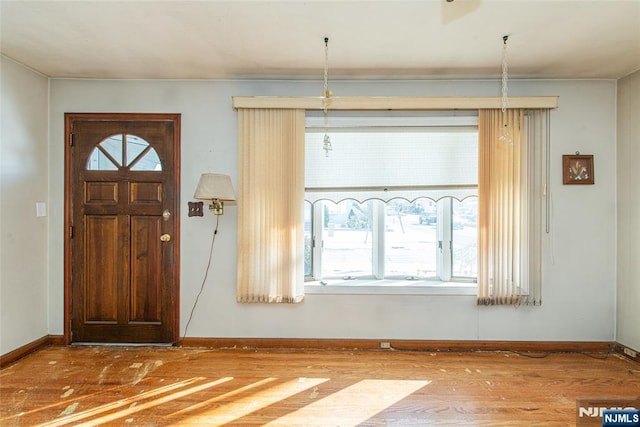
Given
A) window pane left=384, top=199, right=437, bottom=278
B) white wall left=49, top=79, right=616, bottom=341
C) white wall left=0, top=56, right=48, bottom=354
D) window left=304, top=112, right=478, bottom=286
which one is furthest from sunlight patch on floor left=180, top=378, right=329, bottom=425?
white wall left=0, top=56, right=48, bottom=354

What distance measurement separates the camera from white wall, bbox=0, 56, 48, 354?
9.76ft

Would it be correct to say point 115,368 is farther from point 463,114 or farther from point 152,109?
point 463,114

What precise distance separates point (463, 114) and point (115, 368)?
3.72m

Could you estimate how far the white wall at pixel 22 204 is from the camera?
297cm

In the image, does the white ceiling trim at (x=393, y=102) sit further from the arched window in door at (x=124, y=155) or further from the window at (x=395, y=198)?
the arched window in door at (x=124, y=155)

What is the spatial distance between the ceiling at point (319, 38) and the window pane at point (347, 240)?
127 centimetres

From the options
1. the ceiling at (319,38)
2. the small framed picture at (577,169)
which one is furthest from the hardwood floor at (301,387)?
the ceiling at (319,38)

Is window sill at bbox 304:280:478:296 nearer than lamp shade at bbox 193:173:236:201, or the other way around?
lamp shade at bbox 193:173:236:201

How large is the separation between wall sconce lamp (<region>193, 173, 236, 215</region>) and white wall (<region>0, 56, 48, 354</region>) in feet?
4.99

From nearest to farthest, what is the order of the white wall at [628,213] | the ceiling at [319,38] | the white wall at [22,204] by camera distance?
the ceiling at [319,38] → the white wall at [22,204] → the white wall at [628,213]

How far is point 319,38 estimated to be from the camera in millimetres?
2602

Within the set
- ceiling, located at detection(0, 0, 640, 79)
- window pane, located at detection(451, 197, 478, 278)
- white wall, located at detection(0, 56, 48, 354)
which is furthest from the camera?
window pane, located at detection(451, 197, 478, 278)

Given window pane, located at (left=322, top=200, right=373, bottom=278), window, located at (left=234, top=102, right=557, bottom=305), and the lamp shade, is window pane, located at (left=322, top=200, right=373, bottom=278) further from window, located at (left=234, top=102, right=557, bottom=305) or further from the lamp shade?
the lamp shade

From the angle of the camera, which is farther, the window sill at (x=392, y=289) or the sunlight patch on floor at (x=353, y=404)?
the window sill at (x=392, y=289)
